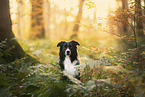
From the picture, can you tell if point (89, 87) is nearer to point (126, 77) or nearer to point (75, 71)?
point (126, 77)

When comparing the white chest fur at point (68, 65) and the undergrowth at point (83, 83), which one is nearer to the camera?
the undergrowth at point (83, 83)

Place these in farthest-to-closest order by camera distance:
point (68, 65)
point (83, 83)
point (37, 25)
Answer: point (37, 25) → point (68, 65) → point (83, 83)

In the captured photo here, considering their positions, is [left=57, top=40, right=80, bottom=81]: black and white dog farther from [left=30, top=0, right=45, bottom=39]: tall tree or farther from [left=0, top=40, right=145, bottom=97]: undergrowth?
[left=30, top=0, right=45, bottom=39]: tall tree

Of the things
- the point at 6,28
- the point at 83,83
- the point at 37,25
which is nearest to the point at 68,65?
the point at 83,83

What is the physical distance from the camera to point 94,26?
3.61 m

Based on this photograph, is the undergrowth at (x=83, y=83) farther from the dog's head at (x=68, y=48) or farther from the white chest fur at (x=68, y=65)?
the dog's head at (x=68, y=48)

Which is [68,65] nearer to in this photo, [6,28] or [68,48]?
[68,48]

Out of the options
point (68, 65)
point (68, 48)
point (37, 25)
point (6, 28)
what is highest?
point (37, 25)

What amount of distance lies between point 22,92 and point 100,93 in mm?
1895

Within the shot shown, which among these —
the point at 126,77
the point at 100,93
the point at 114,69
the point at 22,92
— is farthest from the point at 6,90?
the point at 126,77

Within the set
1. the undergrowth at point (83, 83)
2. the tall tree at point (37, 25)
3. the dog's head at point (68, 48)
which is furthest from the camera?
the tall tree at point (37, 25)

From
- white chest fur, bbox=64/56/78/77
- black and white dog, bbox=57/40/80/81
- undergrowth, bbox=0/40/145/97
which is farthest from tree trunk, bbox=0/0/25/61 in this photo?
white chest fur, bbox=64/56/78/77

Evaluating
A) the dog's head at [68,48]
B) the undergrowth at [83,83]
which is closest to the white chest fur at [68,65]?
the dog's head at [68,48]

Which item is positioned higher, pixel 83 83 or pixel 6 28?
pixel 6 28
